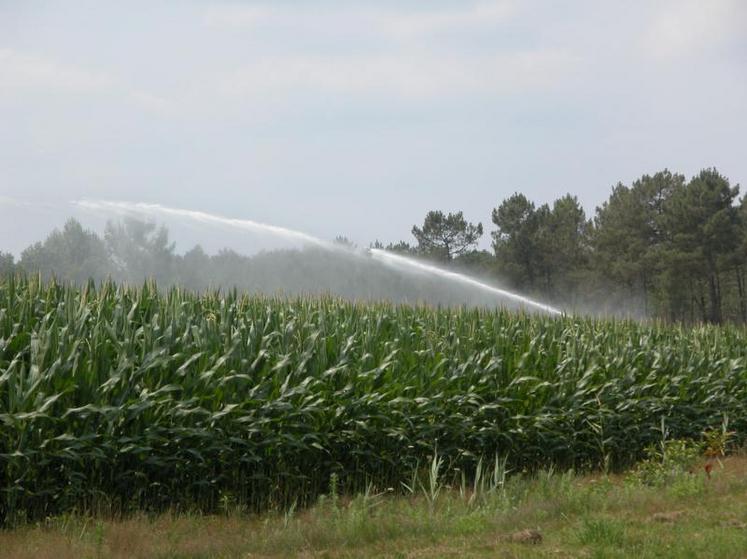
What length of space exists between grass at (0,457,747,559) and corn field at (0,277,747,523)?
Result: 0.63m

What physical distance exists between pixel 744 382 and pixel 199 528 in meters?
15.7

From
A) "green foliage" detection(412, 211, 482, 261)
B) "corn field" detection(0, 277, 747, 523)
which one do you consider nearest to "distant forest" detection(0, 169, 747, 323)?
"green foliage" detection(412, 211, 482, 261)

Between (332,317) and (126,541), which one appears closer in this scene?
(126,541)

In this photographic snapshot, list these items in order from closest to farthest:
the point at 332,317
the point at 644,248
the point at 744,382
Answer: the point at 332,317 < the point at 744,382 < the point at 644,248

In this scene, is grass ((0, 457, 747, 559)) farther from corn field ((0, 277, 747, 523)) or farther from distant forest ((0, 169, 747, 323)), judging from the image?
distant forest ((0, 169, 747, 323))

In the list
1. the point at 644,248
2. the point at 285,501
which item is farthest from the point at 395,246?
the point at 285,501

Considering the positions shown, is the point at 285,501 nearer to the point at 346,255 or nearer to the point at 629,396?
the point at 629,396

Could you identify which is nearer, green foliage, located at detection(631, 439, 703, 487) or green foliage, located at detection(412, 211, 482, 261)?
green foliage, located at detection(631, 439, 703, 487)

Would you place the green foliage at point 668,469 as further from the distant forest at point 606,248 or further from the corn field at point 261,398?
the distant forest at point 606,248

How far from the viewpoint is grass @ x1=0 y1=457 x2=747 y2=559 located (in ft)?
23.3

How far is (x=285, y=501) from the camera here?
32.3 feet

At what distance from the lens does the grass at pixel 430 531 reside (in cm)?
709

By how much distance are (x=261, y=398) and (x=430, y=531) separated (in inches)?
109

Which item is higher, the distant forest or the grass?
the distant forest
